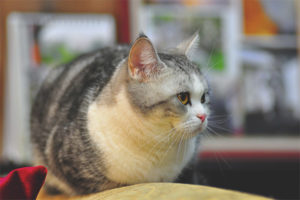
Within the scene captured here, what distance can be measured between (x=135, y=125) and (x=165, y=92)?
0.11 meters

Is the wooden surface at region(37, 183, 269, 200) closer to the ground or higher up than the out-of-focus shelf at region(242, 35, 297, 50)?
closer to the ground

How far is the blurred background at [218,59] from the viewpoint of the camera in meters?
2.04

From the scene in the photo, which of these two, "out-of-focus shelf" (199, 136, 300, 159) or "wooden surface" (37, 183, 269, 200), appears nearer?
"wooden surface" (37, 183, 269, 200)

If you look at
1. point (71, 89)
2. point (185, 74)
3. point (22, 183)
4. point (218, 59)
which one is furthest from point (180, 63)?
point (218, 59)

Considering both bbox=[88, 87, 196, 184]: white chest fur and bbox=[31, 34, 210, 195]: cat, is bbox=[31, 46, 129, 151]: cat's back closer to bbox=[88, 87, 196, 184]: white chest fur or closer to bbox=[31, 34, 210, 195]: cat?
bbox=[31, 34, 210, 195]: cat

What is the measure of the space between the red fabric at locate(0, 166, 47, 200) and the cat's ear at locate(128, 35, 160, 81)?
1.15ft

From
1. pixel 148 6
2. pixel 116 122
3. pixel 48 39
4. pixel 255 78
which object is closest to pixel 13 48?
pixel 48 39

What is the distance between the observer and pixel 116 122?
0.85 m

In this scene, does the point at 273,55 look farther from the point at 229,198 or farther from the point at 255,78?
the point at 229,198

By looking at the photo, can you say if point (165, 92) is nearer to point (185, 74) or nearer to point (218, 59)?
point (185, 74)

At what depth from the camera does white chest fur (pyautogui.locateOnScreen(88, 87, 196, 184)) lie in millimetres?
836

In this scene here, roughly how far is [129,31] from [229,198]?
5.92 feet

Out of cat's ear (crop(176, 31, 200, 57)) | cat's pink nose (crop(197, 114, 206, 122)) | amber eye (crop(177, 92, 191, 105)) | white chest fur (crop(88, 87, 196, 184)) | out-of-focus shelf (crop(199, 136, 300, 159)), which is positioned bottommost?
out-of-focus shelf (crop(199, 136, 300, 159))

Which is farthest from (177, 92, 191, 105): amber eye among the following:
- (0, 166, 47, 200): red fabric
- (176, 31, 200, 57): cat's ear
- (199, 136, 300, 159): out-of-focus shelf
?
(199, 136, 300, 159): out-of-focus shelf
